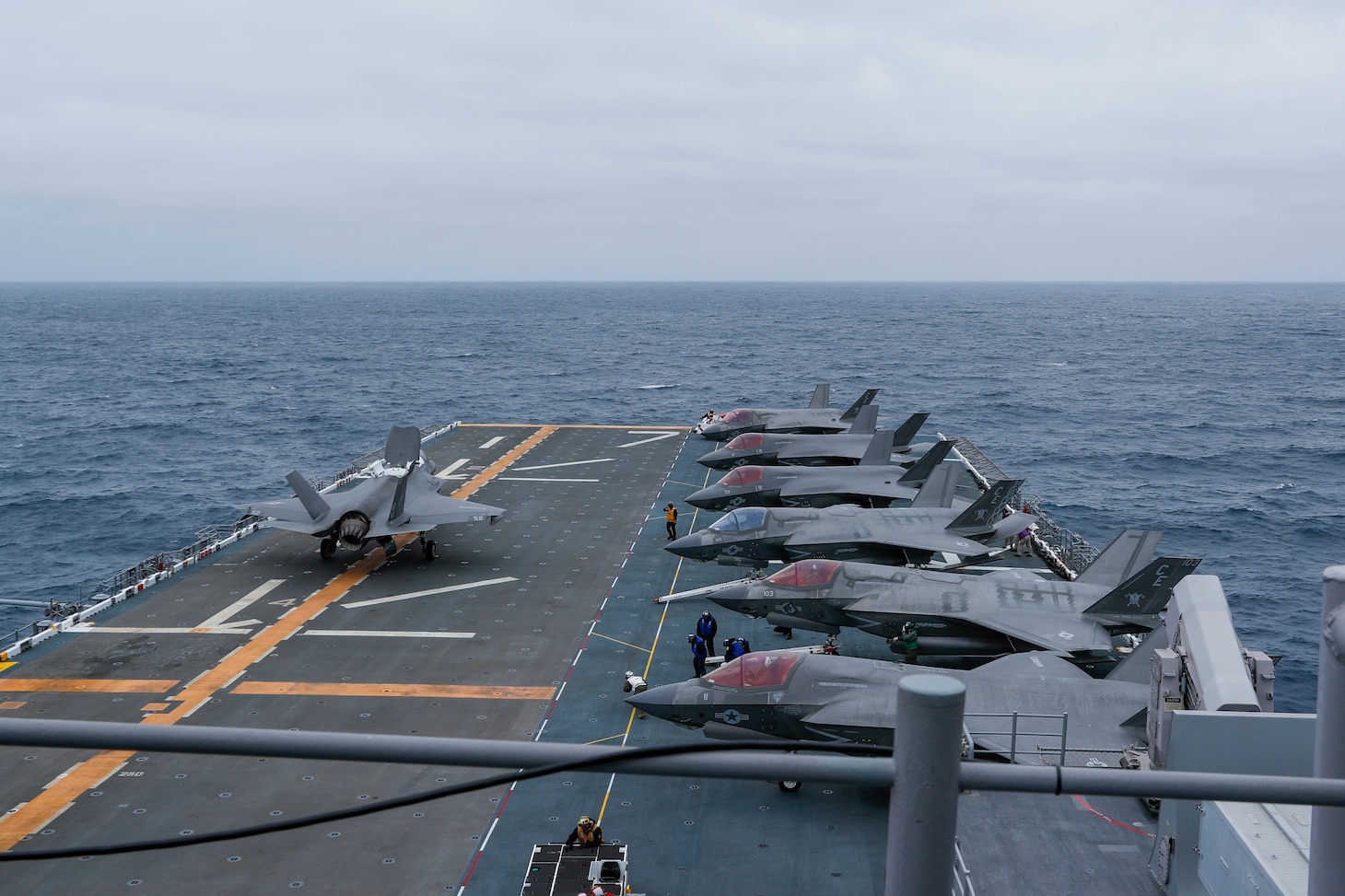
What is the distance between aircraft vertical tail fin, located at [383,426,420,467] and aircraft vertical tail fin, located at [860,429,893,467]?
23813mm

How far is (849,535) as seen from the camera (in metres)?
40.7

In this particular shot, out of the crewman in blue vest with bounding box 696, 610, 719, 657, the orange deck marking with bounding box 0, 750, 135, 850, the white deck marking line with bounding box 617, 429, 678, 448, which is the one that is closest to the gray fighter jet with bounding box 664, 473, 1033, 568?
the crewman in blue vest with bounding box 696, 610, 719, 657

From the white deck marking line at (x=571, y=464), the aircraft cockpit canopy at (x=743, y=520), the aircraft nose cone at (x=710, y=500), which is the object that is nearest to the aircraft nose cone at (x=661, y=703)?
the aircraft cockpit canopy at (x=743, y=520)

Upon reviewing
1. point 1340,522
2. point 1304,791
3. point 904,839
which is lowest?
point 1340,522

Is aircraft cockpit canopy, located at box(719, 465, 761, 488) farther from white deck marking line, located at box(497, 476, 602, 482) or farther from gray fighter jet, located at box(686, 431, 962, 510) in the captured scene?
white deck marking line, located at box(497, 476, 602, 482)

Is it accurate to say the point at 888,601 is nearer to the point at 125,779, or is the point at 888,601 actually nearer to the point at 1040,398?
the point at 125,779

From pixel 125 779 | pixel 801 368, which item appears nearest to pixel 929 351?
pixel 801 368

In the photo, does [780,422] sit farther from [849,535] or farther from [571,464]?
[849,535]

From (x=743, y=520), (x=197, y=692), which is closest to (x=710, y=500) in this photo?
(x=743, y=520)

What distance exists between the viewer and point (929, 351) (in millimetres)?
186250

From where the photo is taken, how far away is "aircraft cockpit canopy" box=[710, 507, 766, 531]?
40.9 meters

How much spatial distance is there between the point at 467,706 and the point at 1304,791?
97.4ft

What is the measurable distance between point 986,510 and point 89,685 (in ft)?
110

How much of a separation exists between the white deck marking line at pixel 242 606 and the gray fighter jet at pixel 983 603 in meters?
18.6
